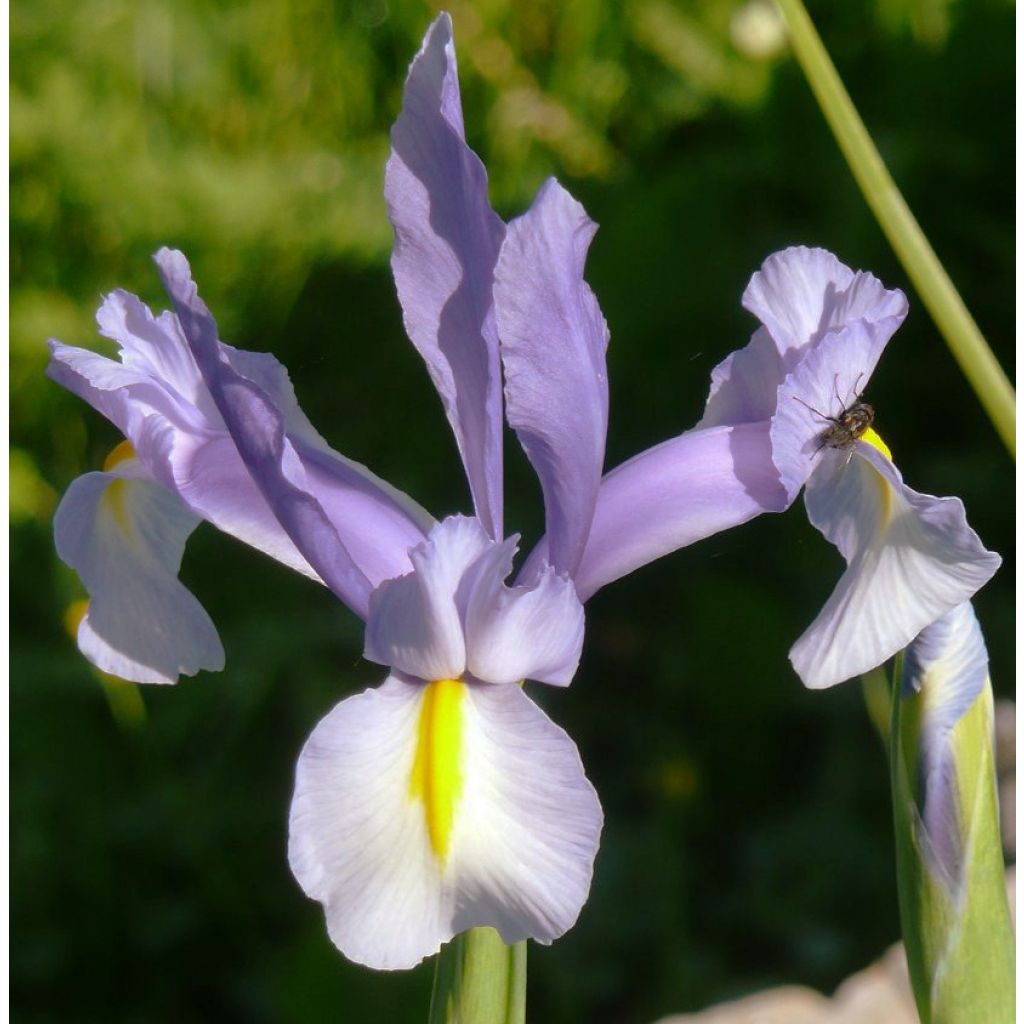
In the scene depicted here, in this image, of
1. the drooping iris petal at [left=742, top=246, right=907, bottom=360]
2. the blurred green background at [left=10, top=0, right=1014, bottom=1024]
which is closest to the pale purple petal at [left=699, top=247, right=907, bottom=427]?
the drooping iris petal at [left=742, top=246, right=907, bottom=360]

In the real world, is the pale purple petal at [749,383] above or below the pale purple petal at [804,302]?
below

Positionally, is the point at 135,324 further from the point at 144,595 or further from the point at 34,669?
the point at 34,669

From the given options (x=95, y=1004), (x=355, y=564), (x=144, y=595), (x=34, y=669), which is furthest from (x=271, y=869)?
A: (x=355, y=564)

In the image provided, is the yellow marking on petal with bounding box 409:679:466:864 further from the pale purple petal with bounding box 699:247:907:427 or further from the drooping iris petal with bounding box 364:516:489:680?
the pale purple petal with bounding box 699:247:907:427

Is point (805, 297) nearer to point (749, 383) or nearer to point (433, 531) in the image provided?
point (749, 383)

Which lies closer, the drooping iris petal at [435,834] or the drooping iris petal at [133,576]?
the drooping iris petal at [435,834]

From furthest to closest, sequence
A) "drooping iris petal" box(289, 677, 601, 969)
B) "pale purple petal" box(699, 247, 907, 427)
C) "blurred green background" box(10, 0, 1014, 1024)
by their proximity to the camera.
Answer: "blurred green background" box(10, 0, 1014, 1024)
"pale purple petal" box(699, 247, 907, 427)
"drooping iris petal" box(289, 677, 601, 969)

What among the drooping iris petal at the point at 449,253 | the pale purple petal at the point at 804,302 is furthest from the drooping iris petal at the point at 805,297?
the drooping iris petal at the point at 449,253

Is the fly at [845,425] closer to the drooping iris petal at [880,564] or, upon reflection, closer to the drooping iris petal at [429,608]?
the drooping iris petal at [880,564]
